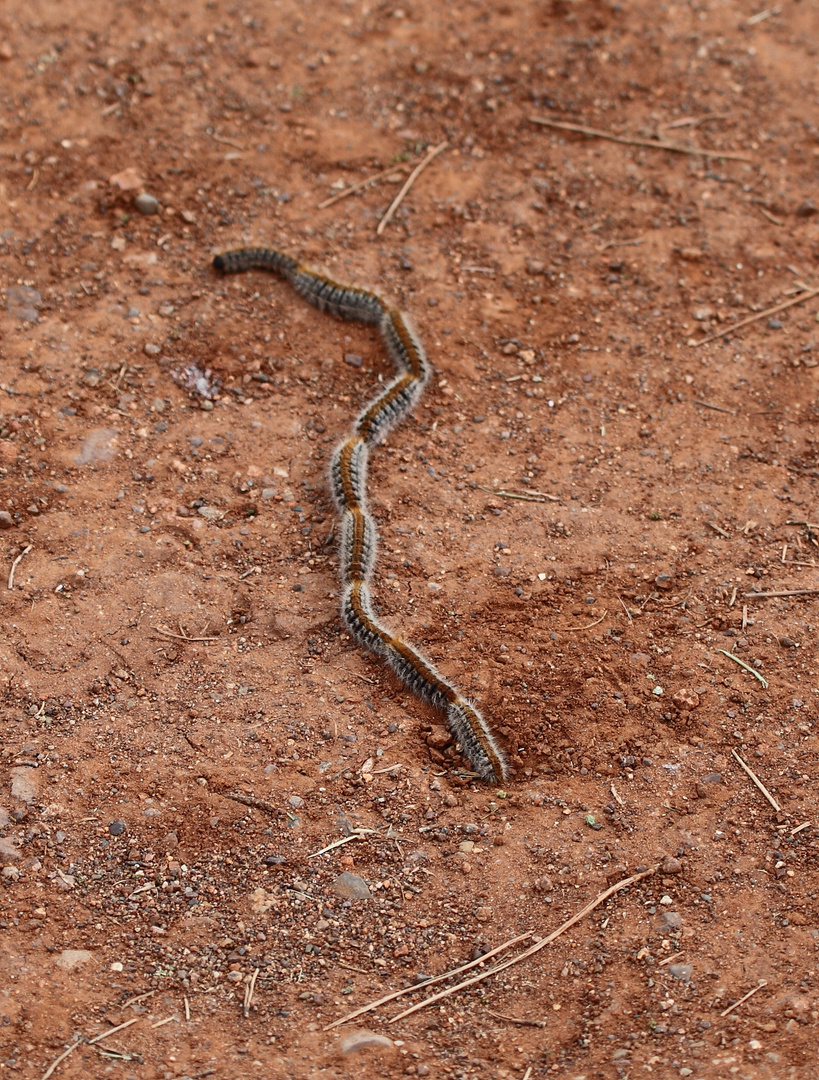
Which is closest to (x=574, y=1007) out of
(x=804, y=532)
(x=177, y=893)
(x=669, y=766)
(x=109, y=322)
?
(x=669, y=766)

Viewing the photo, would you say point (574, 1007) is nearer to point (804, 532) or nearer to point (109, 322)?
point (804, 532)

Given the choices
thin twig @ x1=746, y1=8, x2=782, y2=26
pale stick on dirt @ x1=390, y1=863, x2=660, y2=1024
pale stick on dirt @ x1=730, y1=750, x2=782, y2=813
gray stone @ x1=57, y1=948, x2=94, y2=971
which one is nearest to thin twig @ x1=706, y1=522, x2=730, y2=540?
pale stick on dirt @ x1=730, y1=750, x2=782, y2=813

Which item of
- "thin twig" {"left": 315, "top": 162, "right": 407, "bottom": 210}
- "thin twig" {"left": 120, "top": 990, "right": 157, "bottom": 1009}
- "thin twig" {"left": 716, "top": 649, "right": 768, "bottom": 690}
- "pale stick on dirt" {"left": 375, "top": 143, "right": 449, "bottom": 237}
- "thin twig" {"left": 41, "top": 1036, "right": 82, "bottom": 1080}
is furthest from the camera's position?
"thin twig" {"left": 315, "top": 162, "right": 407, "bottom": 210}

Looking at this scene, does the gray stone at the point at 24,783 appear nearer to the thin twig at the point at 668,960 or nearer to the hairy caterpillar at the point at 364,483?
the hairy caterpillar at the point at 364,483

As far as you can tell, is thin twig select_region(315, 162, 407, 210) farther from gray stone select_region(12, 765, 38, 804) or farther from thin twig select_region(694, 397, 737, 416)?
gray stone select_region(12, 765, 38, 804)

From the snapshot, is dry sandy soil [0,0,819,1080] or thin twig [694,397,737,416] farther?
thin twig [694,397,737,416]

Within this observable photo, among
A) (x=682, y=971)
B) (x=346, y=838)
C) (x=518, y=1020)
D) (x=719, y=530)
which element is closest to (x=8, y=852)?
(x=346, y=838)

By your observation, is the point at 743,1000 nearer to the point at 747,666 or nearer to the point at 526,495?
the point at 747,666
